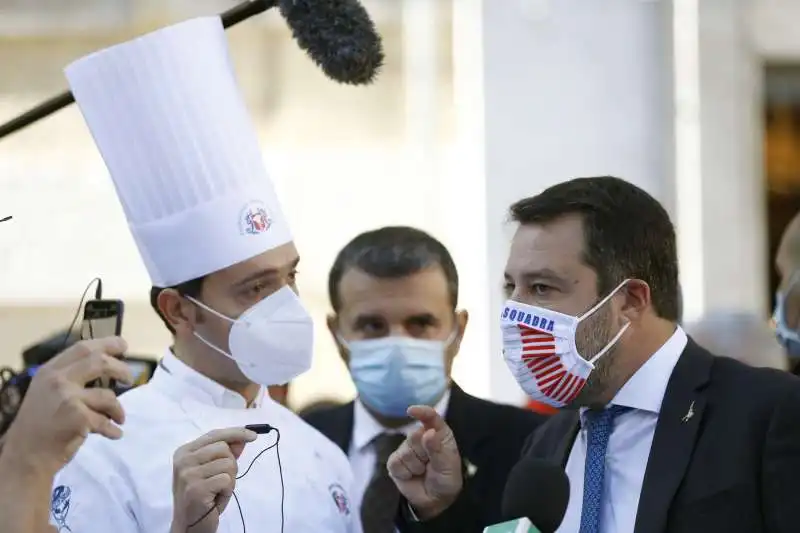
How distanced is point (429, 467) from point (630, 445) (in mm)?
494

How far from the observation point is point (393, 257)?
4441 mm

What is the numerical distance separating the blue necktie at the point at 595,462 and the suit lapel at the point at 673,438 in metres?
0.14

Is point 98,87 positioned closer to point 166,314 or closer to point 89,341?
point 166,314

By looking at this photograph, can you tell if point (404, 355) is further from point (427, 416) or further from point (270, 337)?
point (427, 416)

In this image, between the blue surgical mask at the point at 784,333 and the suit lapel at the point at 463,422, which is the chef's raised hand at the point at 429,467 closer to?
the suit lapel at the point at 463,422

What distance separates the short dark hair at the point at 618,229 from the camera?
350cm

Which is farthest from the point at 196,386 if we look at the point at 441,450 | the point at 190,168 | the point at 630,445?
the point at 630,445

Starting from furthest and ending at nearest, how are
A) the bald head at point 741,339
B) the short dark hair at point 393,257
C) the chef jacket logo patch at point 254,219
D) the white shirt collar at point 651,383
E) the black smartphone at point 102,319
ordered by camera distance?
the bald head at point 741,339 → the short dark hair at point 393,257 → the chef jacket logo patch at point 254,219 → the white shirt collar at point 651,383 → the black smartphone at point 102,319

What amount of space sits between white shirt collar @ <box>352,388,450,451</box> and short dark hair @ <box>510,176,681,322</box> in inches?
38.1

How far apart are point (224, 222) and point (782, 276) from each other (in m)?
2.13

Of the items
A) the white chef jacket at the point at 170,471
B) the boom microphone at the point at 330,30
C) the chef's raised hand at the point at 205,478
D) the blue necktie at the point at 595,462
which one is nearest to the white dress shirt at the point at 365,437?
the white chef jacket at the point at 170,471

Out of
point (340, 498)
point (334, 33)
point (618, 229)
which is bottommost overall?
point (340, 498)

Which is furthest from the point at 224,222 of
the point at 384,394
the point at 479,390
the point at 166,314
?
the point at 479,390

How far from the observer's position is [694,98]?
25.7ft
